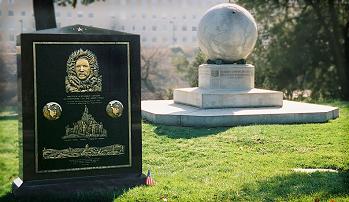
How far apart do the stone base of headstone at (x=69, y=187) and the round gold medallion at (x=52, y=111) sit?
0.70 m

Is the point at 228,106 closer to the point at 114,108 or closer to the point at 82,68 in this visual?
the point at 114,108

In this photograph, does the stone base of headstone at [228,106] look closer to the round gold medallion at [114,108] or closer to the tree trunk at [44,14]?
the tree trunk at [44,14]

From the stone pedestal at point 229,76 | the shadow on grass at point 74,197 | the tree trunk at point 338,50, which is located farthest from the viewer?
the tree trunk at point 338,50

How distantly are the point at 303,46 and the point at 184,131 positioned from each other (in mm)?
15416

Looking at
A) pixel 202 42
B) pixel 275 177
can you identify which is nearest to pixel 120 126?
pixel 275 177

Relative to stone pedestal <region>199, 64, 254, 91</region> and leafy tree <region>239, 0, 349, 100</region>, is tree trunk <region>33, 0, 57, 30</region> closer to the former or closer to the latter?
stone pedestal <region>199, 64, 254, 91</region>

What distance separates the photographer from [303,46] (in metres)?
24.2

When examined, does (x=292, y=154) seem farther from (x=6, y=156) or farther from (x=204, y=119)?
(x=6, y=156)

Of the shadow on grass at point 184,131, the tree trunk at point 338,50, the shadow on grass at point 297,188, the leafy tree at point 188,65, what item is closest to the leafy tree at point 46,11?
the shadow on grass at point 297,188

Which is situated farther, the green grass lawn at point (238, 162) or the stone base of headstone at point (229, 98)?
the stone base of headstone at point (229, 98)

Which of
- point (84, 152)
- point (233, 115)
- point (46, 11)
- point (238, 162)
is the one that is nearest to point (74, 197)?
point (84, 152)

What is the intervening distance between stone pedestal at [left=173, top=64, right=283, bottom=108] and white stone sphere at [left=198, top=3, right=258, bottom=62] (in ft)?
1.44

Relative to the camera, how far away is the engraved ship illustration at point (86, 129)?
18.5 feet

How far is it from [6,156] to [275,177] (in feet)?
12.1
